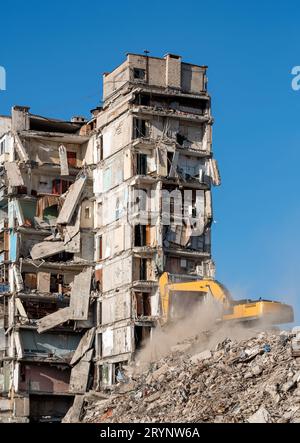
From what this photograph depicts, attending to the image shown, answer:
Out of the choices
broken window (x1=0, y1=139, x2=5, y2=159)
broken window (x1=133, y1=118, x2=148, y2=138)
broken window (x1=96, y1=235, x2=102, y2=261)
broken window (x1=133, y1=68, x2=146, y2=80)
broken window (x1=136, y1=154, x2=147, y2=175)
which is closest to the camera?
broken window (x1=136, y1=154, x2=147, y2=175)

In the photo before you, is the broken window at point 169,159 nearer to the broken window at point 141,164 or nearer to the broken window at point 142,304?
the broken window at point 141,164

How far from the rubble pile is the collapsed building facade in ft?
18.2

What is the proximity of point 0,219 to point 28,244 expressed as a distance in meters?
4.39

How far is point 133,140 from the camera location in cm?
6856

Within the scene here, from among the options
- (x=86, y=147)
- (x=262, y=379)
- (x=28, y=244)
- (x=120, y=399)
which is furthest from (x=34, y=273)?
(x=262, y=379)

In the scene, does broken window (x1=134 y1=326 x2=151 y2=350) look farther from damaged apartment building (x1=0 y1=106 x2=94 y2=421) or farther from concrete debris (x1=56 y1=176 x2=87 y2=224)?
concrete debris (x1=56 y1=176 x2=87 y2=224)

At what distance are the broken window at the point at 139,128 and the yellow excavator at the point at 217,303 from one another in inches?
343

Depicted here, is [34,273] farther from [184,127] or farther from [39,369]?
[184,127]

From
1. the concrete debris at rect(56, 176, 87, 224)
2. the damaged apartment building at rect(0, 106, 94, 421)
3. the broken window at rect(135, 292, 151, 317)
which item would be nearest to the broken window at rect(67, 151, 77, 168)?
the damaged apartment building at rect(0, 106, 94, 421)

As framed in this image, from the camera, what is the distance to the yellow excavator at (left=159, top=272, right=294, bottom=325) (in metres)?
59.7

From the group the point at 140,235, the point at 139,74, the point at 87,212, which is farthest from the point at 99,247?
the point at 139,74

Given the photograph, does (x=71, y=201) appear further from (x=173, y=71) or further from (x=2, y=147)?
(x=173, y=71)

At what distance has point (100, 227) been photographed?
73.0 metres

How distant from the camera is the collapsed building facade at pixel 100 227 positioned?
6850cm
